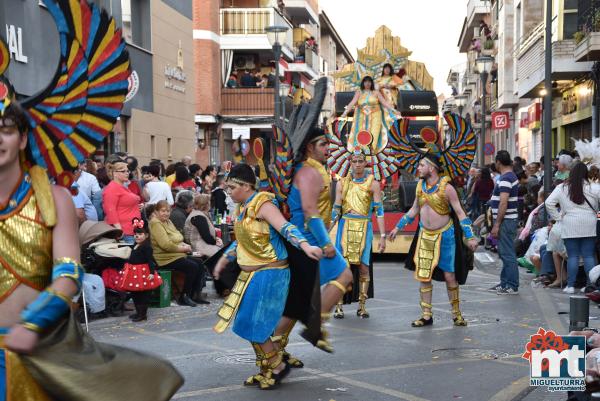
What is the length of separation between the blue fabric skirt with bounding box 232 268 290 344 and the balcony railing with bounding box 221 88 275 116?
1231 inches

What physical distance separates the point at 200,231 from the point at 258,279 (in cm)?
591

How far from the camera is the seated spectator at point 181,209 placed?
12721 millimetres

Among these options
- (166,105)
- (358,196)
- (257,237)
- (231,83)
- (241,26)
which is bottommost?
(257,237)

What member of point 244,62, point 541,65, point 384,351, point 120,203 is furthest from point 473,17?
point 384,351

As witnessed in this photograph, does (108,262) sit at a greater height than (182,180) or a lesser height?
lesser

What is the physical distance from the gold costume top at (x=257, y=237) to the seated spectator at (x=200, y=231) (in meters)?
5.73

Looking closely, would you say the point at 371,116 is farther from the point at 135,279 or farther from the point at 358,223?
the point at 135,279

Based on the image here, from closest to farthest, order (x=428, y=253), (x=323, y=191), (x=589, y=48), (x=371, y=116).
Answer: (x=323, y=191) → (x=428, y=253) → (x=371, y=116) → (x=589, y=48)

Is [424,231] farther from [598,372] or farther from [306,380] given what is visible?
[598,372]

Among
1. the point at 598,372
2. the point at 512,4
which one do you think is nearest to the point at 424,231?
the point at 598,372

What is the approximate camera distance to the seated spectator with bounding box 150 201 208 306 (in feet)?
38.0

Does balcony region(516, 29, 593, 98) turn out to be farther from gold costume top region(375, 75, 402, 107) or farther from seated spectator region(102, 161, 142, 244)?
seated spectator region(102, 161, 142, 244)

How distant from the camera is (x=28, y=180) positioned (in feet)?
12.1

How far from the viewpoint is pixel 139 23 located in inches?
938
